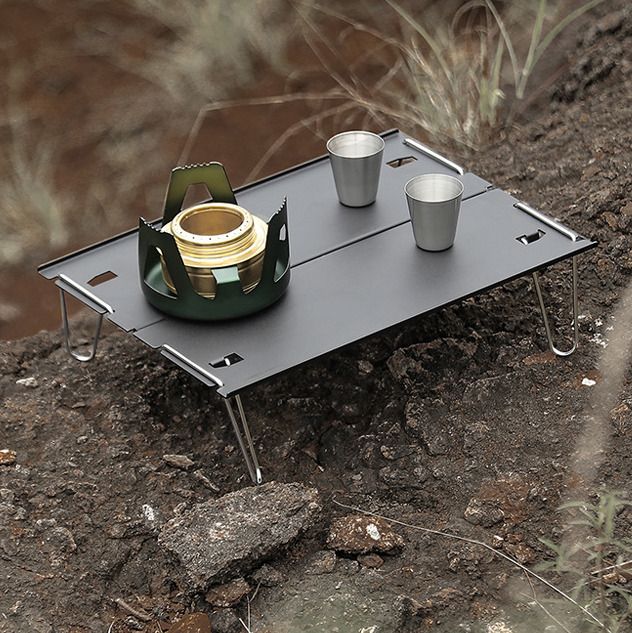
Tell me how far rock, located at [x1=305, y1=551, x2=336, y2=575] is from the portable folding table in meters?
0.24

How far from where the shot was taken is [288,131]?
480 cm

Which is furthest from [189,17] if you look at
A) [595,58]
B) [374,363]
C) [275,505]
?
[275,505]

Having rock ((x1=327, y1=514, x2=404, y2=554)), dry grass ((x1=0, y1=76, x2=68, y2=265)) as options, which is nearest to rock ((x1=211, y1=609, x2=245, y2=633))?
rock ((x1=327, y1=514, x2=404, y2=554))

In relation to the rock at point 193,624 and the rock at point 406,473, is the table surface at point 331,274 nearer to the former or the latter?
the rock at point 406,473

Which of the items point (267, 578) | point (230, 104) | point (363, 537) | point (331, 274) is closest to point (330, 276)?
point (331, 274)

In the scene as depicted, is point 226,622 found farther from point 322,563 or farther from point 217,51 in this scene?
point 217,51

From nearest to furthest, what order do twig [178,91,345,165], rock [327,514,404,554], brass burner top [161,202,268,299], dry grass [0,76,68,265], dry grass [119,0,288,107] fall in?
rock [327,514,404,554] → brass burner top [161,202,268,299] → dry grass [0,76,68,265] → twig [178,91,345,165] → dry grass [119,0,288,107]

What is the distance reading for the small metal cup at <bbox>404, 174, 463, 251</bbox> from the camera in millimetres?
2758

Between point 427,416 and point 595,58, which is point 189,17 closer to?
point 595,58

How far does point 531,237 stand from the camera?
2939 millimetres

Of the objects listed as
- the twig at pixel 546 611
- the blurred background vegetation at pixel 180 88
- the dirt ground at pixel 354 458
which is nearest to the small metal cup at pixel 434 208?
the dirt ground at pixel 354 458

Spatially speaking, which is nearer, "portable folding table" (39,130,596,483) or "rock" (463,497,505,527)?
"rock" (463,497,505,527)

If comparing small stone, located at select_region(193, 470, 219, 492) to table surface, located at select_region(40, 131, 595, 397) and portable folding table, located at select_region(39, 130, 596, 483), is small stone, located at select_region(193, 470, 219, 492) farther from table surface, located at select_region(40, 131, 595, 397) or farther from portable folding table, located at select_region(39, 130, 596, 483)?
table surface, located at select_region(40, 131, 595, 397)

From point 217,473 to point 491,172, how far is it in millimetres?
1540
